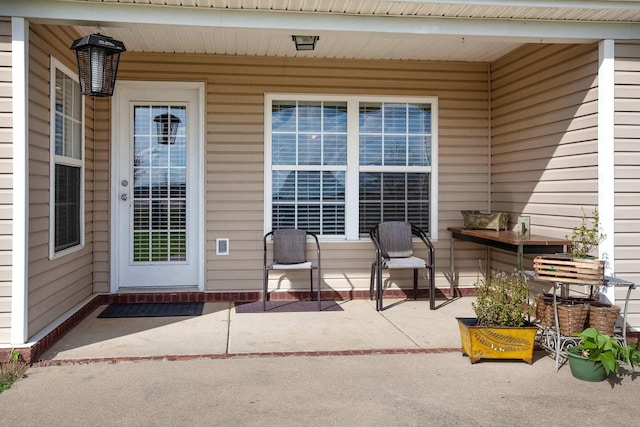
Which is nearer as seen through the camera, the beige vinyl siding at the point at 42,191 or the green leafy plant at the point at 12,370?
the green leafy plant at the point at 12,370

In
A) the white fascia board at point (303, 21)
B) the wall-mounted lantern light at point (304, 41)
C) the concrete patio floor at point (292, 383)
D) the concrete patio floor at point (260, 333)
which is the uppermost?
the wall-mounted lantern light at point (304, 41)

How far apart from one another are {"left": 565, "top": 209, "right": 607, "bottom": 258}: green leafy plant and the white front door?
3.25 meters

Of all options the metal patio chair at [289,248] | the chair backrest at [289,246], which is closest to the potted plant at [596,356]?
the metal patio chair at [289,248]

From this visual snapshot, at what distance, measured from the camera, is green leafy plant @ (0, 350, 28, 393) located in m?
3.17

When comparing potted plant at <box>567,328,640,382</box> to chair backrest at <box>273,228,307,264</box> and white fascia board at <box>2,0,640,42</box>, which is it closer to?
white fascia board at <box>2,0,640,42</box>

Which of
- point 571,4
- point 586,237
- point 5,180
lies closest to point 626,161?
point 586,237

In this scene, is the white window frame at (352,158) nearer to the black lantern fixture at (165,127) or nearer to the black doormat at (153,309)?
the black lantern fixture at (165,127)

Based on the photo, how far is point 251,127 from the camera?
17.9ft

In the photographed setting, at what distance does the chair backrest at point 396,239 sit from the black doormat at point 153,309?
1.80 meters

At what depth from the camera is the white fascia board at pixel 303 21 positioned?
3.58m

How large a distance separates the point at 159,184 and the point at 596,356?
3974mm

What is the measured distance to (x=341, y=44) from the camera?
5.07m

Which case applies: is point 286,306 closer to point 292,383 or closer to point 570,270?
point 292,383

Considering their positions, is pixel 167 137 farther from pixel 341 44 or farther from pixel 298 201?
pixel 341 44
